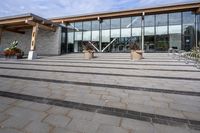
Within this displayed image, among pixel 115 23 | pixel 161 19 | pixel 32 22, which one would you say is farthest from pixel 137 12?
pixel 32 22

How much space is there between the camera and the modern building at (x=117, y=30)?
53.1ft

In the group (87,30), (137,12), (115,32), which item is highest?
(137,12)

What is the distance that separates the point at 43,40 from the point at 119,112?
63.4 ft

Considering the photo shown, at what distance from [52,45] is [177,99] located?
18.0 m

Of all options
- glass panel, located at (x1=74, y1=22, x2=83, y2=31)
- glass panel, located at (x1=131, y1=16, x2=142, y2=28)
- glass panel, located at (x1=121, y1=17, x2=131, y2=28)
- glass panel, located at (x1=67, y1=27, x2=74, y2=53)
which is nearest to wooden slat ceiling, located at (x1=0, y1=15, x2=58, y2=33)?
glass panel, located at (x1=67, y1=27, x2=74, y2=53)

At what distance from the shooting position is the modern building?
16.2 m

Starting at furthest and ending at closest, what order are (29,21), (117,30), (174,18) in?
(117,30), (174,18), (29,21)

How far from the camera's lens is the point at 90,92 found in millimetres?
4324

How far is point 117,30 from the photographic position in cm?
1925

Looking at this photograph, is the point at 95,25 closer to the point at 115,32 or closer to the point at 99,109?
the point at 115,32

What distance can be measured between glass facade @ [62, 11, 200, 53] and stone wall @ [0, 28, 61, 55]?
136 centimetres

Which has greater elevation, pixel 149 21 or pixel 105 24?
pixel 105 24

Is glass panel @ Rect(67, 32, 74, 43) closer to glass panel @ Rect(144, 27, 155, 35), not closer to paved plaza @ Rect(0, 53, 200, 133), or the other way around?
glass panel @ Rect(144, 27, 155, 35)

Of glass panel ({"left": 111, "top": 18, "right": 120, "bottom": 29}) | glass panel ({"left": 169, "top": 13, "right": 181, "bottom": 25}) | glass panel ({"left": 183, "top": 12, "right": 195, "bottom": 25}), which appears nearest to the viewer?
glass panel ({"left": 183, "top": 12, "right": 195, "bottom": 25})
